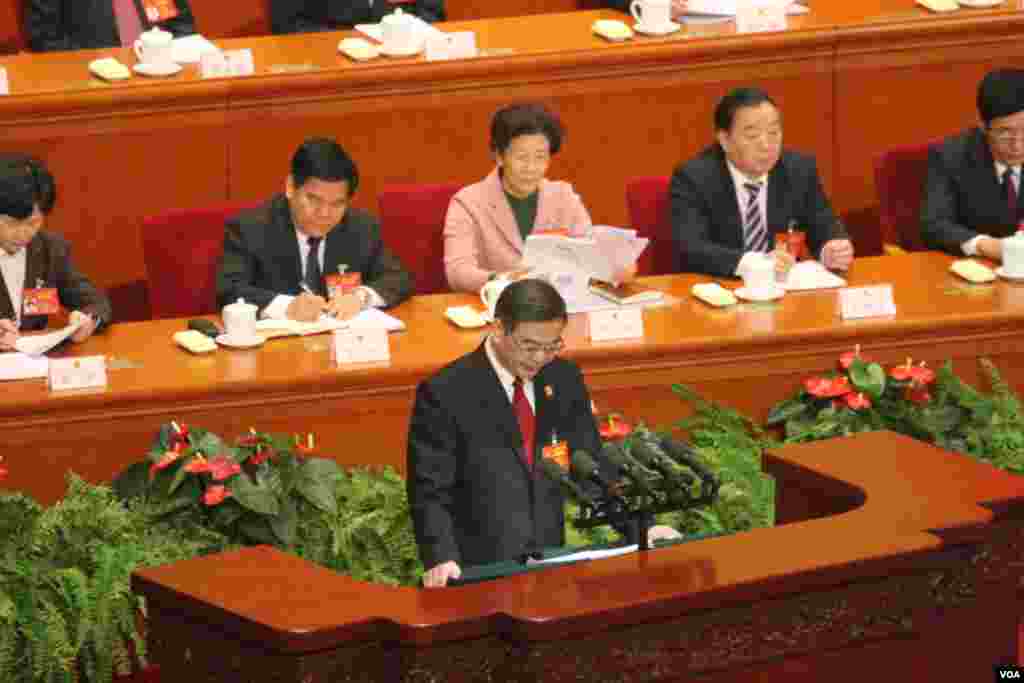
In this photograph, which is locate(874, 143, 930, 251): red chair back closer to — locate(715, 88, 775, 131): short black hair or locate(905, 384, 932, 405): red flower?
locate(715, 88, 775, 131): short black hair

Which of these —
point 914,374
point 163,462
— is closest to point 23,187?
point 163,462

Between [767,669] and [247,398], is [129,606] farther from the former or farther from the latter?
[767,669]

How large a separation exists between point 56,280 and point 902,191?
2621 millimetres

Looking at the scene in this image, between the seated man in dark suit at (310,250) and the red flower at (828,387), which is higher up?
the seated man in dark suit at (310,250)

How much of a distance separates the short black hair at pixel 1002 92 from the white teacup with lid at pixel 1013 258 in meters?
0.53

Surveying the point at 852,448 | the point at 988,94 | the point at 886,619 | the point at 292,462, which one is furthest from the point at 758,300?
the point at 886,619

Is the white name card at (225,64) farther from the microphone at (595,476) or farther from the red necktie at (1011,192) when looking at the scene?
the microphone at (595,476)

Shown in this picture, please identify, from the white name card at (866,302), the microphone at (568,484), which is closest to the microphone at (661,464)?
the microphone at (568,484)

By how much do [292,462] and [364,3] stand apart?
276 cm

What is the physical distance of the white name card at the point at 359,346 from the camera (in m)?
5.23

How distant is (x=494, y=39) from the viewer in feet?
22.7

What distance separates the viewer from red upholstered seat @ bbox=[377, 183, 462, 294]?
615 centimetres

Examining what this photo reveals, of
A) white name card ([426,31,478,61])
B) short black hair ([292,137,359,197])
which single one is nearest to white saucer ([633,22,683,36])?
white name card ([426,31,478,61])

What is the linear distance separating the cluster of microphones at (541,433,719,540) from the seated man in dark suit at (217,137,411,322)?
87.3 inches
